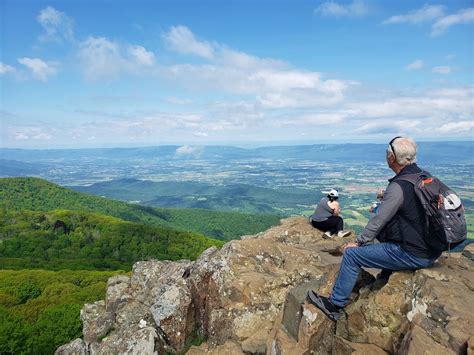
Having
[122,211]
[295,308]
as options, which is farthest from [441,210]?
[122,211]

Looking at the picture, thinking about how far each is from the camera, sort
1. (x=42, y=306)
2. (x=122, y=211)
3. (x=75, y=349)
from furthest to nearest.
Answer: (x=122, y=211), (x=42, y=306), (x=75, y=349)

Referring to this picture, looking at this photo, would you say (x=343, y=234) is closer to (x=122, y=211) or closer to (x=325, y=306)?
(x=325, y=306)

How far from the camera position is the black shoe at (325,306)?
29.1 ft

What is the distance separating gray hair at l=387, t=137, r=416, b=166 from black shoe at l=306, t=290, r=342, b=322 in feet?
14.1

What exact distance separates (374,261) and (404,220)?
4.20 ft

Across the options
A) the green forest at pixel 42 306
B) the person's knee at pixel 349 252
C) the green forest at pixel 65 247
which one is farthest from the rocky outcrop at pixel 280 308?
the green forest at pixel 65 247

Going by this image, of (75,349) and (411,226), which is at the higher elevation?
(411,226)

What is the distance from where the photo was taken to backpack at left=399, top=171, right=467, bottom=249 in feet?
23.0

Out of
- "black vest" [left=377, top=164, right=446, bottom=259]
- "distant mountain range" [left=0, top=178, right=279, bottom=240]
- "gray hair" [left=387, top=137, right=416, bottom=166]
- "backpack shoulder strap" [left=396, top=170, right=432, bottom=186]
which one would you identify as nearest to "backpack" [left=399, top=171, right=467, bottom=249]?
"backpack shoulder strap" [left=396, top=170, right=432, bottom=186]

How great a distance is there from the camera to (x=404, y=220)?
25.1 ft

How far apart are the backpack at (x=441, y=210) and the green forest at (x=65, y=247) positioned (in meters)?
42.3

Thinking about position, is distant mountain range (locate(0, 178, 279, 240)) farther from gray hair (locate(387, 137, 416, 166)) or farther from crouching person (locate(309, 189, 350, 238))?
gray hair (locate(387, 137, 416, 166))

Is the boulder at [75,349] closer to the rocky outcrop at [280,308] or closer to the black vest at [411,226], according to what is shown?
the rocky outcrop at [280,308]

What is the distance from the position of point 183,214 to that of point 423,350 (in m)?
196
